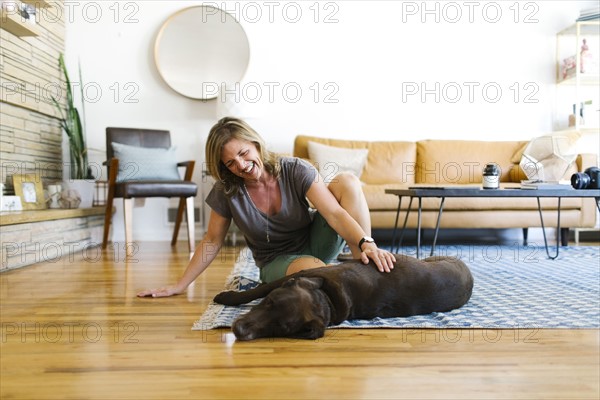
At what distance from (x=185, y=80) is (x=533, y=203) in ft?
9.00

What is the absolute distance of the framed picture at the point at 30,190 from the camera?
376cm

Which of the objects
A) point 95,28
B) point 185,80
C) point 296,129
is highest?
point 95,28

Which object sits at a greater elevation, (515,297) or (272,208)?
(272,208)

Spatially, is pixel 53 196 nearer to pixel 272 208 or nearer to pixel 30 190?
pixel 30 190

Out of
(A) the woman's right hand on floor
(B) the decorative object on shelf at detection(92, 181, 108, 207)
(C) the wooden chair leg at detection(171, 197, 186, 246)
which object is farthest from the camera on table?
→ (B) the decorative object on shelf at detection(92, 181, 108, 207)

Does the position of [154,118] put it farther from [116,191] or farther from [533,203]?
[533,203]

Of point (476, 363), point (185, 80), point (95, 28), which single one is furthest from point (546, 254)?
point (95, 28)

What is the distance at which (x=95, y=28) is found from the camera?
469 centimetres

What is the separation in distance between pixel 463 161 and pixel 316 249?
262 cm

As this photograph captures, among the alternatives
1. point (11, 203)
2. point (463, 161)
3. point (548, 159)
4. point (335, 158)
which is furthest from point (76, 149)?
point (548, 159)

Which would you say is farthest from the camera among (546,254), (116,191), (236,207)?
(116,191)

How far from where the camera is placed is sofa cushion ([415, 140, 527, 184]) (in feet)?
14.4

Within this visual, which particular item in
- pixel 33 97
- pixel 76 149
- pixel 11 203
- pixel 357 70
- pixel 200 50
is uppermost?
pixel 200 50

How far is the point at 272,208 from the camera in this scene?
202 centimetres
